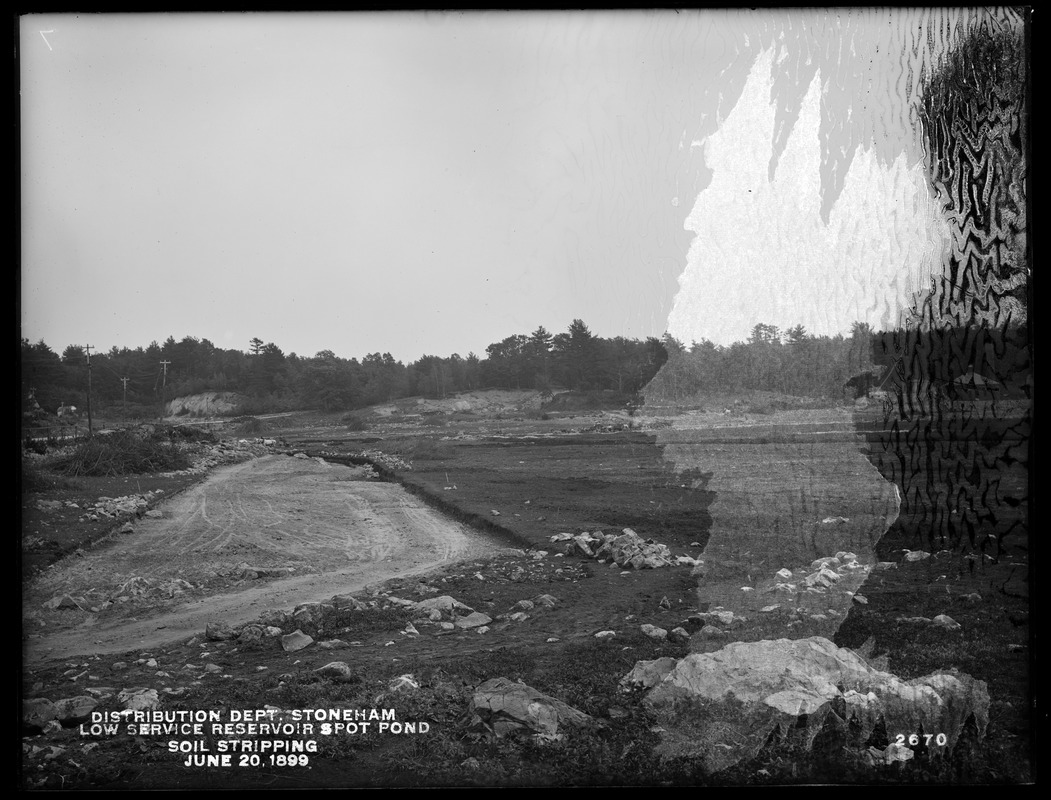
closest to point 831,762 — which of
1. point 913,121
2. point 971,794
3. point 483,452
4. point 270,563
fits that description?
point 971,794

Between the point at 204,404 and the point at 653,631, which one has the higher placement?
the point at 204,404

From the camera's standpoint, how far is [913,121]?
10.6ft

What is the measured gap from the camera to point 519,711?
2.88m

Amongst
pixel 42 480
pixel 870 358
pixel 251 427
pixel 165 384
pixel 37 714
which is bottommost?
pixel 37 714

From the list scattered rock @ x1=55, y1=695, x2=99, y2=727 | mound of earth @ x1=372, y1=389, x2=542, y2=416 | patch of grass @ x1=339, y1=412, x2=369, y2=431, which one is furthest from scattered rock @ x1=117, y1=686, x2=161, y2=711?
mound of earth @ x1=372, y1=389, x2=542, y2=416

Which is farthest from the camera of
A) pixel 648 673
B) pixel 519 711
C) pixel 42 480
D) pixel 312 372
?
pixel 312 372

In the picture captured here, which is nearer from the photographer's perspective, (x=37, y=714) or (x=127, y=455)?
(x=37, y=714)

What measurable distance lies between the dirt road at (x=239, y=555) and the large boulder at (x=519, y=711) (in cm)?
77

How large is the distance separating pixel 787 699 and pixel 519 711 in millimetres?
1352

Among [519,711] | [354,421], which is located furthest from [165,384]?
[519,711]

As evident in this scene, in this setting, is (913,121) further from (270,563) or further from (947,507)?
(270,563)

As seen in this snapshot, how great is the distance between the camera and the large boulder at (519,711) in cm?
286

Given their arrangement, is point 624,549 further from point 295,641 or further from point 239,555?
point 239,555

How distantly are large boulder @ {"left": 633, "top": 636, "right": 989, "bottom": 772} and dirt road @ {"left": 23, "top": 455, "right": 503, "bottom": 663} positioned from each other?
4.30ft
